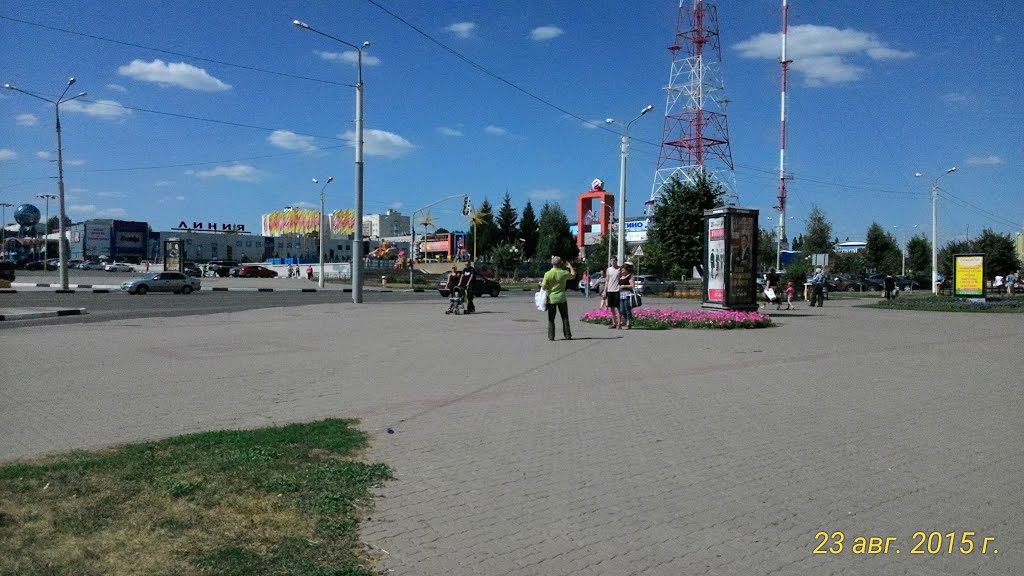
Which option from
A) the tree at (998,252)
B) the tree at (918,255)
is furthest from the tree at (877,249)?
the tree at (998,252)

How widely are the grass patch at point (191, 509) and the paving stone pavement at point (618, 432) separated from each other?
0.34 m

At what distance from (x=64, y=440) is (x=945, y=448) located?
7.79 meters

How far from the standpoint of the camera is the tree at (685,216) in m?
46.7

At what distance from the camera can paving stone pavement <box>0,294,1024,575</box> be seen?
4285 millimetres

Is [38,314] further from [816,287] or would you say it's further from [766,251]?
[766,251]

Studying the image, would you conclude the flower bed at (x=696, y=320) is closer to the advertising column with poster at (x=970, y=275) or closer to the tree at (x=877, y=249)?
the advertising column with poster at (x=970, y=275)

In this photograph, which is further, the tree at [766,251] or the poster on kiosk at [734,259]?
the tree at [766,251]

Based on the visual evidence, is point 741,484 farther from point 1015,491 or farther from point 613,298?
point 613,298

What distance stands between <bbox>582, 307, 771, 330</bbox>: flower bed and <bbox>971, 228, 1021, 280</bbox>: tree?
47563mm

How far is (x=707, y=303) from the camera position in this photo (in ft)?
74.0

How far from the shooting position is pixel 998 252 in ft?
188

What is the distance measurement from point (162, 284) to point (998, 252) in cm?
6053

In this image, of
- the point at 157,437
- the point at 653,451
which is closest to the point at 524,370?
the point at 653,451

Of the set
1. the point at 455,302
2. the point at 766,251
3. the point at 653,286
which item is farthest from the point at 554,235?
the point at 455,302
